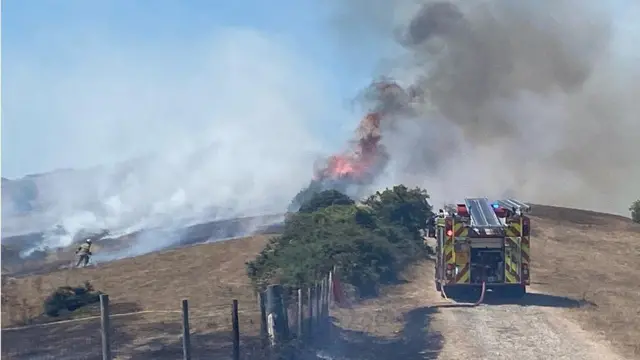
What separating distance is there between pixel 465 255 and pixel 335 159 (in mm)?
34187

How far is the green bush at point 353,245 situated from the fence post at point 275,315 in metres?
8.18

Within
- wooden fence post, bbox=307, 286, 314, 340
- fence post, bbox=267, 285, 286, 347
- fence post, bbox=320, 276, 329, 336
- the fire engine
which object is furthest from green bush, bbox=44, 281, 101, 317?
the fire engine

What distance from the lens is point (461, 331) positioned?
20.9 meters

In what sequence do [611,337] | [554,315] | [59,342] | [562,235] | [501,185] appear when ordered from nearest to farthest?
[59,342] < [611,337] < [554,315] < [562,235] < [501,185]

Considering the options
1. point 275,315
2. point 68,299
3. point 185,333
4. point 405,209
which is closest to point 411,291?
point 68,299

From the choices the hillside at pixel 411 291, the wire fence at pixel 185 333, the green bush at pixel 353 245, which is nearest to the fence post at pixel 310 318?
the wire fence at pixel 185 333

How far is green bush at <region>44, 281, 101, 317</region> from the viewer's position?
75.5ft

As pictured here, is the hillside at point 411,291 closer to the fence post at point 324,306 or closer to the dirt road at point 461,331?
the dirt road at point 461,331

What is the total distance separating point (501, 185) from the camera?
66.1 m

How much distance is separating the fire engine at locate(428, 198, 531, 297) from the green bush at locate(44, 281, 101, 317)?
9.25m

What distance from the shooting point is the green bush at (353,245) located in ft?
87.7

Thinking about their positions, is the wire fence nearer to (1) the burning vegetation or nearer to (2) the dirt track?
(2) the dirt track

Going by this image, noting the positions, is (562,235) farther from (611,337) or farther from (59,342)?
(59,342)

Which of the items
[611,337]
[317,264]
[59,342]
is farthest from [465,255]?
[59,342]
